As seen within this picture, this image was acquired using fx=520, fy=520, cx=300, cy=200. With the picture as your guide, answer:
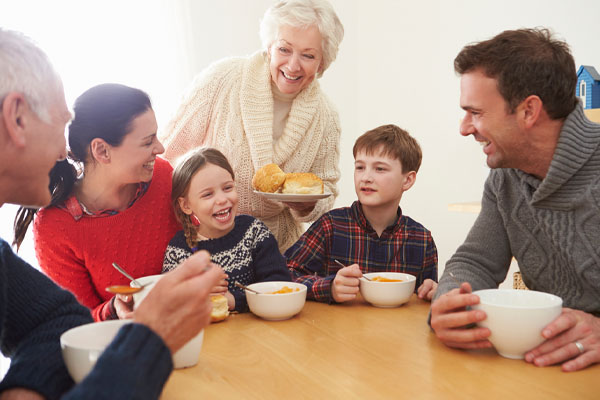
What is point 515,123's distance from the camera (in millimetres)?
1297

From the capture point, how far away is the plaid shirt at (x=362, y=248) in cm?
173

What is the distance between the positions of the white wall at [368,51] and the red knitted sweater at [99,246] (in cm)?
165

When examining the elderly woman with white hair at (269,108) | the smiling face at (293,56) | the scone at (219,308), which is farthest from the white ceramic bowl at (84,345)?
the smiling face at (293,56)

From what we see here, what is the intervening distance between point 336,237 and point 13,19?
2.31 m

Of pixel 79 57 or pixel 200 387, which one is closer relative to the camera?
pixel 200 387

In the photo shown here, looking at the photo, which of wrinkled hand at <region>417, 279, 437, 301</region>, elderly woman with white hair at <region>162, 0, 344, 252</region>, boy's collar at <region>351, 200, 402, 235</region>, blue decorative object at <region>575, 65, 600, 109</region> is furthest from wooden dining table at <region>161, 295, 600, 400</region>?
blue decorative object at <region>575, 65, 600, 109</region>

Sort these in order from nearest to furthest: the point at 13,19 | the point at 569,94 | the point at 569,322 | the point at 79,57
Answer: the point at 569,322
the point at 569,94
the point at 13,19
the point at 79,57

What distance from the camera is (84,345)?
0.83m

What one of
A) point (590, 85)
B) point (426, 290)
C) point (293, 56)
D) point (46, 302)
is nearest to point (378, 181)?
point (426, 290)

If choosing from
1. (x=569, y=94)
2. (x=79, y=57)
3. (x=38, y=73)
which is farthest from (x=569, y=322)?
(x=79, y=57)

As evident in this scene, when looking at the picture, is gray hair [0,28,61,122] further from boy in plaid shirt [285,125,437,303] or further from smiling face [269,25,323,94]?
smiling face [269,25,323,94]

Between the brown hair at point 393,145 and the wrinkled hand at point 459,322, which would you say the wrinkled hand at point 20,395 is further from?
the brown hair at point 393,145

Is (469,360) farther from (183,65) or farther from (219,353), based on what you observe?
(183,65)

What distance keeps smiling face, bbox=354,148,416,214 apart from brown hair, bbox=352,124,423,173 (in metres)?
0.01
